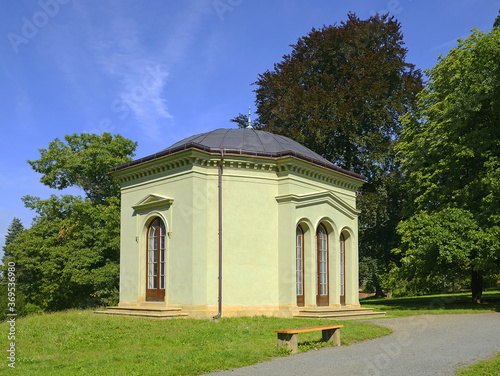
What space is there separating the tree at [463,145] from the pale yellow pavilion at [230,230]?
488cm

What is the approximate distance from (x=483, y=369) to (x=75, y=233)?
25.0 metres

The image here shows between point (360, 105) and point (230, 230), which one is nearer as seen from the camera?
point (230, 230)

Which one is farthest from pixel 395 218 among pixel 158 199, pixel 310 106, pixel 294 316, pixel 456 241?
pixel 158 199

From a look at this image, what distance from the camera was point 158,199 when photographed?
1736 centimetres

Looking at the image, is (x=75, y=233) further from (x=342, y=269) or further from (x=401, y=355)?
(x=401, y=355)

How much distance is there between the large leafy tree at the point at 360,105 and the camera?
27953 mm

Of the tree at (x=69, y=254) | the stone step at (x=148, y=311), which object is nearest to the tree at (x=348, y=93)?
the tree at (x=69, y=254)

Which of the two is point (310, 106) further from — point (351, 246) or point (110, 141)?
point (110, 141)

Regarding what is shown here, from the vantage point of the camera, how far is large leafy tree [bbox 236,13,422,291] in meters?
28.0

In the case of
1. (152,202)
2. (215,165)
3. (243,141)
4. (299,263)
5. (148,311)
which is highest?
(243,141)

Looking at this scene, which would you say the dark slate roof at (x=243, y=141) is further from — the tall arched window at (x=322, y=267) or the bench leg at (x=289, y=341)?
the bench leg at (x=289, y=341)

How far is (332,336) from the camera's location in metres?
10.7

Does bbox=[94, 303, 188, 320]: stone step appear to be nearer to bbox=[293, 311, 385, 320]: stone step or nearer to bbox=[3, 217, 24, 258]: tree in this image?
bbox=[293, 311, 385, 320]: stone step

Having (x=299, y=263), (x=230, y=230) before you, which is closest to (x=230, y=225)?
(x=230, y=230)
